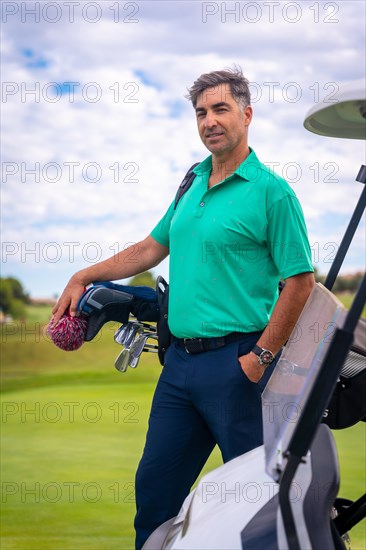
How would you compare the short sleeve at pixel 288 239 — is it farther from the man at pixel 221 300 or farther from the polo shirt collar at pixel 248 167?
the polo shirt collar at pixel 248 167

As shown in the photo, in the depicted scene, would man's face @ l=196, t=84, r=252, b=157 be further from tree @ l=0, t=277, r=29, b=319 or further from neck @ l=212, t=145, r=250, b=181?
tree @ l=0, t=277, r=29, b=319

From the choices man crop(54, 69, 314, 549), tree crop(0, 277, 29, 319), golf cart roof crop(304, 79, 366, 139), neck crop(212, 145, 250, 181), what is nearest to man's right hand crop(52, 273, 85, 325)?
man crop(54, 69, 314, 549)

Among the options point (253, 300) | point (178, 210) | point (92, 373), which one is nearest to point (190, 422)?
point (253, 300)

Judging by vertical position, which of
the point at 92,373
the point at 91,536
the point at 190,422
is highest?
the point at 190,422

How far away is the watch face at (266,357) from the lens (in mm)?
2643

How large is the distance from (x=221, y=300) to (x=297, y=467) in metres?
1.00

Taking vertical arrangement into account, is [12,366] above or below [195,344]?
below

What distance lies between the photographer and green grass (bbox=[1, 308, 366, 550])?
4.24 metres

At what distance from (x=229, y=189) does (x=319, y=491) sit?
1185mm

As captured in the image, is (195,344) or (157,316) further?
(157,316)

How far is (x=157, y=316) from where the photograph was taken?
2.95 metres

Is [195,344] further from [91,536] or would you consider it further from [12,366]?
[12,366]

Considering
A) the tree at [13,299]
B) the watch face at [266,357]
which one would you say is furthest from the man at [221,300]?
the tree at [13,299]

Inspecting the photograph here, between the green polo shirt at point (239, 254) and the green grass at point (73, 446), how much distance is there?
21.6 inches
